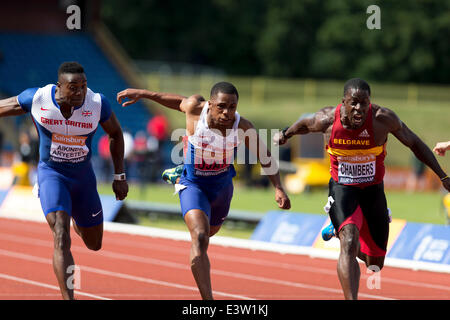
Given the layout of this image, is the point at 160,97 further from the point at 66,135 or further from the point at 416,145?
the point at 416,145

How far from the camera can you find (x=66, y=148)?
24.8 feet

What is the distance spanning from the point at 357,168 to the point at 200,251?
159 cm

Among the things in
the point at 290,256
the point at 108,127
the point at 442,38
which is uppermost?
the point at 442,38

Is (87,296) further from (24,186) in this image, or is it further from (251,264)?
(24,186)

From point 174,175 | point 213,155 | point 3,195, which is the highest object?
point 213,155

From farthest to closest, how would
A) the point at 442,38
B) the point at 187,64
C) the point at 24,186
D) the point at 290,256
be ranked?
1. the point at 187,64
2. the point at 442,38
3. the point at 24,186
4. the point at 290,256

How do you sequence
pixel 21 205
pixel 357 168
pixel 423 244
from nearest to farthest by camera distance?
pixel 357 168
pixel 423 244
pixel 21 205

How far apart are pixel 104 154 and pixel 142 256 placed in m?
16.2

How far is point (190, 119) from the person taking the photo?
303 inches

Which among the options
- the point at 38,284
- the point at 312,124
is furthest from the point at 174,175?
the point at 38,284

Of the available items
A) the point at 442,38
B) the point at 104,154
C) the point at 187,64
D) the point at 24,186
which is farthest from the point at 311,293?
the point at 187,64

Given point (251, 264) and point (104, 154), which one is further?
point (104, 154)

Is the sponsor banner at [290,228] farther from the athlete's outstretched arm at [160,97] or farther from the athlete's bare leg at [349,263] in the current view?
the athlete's bare leg at [349,263]

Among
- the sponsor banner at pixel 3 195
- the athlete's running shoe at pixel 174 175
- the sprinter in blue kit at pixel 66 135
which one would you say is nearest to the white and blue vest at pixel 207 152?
the athlete's running shoe at pixel 174 175
